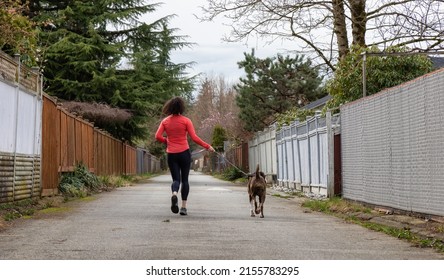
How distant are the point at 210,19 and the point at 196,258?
17.7 meters

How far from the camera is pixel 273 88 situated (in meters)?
43.8

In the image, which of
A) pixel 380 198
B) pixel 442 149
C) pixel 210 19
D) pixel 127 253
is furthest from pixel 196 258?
pixel 210 19

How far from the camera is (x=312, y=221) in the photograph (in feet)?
39.8

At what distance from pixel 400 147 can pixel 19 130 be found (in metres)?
7.16

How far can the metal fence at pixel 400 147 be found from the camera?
977cm

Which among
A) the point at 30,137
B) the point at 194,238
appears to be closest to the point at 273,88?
→ the point at 30,137

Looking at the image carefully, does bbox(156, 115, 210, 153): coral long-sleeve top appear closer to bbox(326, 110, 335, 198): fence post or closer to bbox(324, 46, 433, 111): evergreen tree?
bbox(326, 110, 335, 198): fence post

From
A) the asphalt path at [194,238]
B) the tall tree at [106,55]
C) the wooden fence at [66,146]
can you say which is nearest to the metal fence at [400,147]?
the asphalt path at [194,238]

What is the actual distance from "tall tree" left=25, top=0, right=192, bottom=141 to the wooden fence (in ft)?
9.93

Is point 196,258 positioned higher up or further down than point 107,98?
further down

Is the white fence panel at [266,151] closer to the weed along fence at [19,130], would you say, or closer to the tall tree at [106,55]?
the tall tree at [106,55]

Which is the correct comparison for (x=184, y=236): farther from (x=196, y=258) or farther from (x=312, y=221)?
(x=312, y=221)

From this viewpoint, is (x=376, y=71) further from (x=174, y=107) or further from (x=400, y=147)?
(x=174, y=107)

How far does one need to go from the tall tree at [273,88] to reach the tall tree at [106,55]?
7.85 metres
